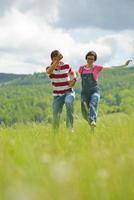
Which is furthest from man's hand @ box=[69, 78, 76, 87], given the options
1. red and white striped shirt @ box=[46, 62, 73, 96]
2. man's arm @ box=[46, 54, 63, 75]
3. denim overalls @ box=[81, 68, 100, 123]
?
man's arm @ box=[46, 54, 63, 75]

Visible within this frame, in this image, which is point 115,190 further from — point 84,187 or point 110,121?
point 110,121

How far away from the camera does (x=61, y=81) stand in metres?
12.6

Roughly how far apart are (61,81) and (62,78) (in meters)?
0.08

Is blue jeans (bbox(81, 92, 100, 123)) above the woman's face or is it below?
below

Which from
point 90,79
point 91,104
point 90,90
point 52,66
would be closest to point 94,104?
point 91,104

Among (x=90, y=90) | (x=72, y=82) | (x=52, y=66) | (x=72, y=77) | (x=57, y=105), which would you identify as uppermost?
(x=52, y=66)

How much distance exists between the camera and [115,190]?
6.37ft

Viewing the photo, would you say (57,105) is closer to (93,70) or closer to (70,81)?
(70,81)

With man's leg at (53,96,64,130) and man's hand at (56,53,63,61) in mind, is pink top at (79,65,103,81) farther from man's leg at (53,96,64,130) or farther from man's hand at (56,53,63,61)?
man's leg at (53,96,64,130)

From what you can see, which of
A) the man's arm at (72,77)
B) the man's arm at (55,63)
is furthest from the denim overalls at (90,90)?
the man's arm at (55,63)

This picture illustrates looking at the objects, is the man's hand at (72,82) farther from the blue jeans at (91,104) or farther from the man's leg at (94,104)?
the man's leg at (94,104)

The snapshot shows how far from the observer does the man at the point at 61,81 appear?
12383mm

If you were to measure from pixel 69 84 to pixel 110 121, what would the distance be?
3710 mm

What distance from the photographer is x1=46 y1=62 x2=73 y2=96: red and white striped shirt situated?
12.6 meters
